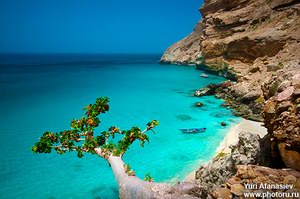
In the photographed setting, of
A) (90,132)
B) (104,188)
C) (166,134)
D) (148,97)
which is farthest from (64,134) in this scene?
(148,97)

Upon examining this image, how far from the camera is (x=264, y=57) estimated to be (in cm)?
4800

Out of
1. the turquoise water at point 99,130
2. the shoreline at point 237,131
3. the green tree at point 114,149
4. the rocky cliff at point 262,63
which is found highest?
the rocky cliff at point 262,63

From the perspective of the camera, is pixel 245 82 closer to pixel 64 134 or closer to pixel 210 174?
pixel 210 174

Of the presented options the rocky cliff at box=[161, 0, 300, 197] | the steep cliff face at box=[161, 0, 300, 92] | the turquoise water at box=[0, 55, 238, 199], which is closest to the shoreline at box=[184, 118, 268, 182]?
the turquoise water at box=[0, 55, 238, 199]

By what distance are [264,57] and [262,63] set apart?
2586 mm

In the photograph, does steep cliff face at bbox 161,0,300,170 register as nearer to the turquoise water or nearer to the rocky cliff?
the rocky cliff

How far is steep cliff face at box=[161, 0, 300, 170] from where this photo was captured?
9.07m

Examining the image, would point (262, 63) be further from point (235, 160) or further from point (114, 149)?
point (114, 149)

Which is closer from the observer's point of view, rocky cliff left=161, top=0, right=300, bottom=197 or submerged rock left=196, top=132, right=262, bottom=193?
rocky cliff left=161, top=0, right=300, bottom=197

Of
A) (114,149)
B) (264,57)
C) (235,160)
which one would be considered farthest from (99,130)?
(264,57)

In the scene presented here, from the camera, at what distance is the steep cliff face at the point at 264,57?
9.07 meters

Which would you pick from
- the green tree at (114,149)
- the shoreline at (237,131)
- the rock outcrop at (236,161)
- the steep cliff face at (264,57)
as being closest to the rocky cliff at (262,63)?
the steep cliff face at (264,57)

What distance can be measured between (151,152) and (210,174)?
9.64m

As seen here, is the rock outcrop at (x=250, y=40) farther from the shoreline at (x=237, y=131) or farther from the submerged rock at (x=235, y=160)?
the submerged rock at (x=235, y=160)
